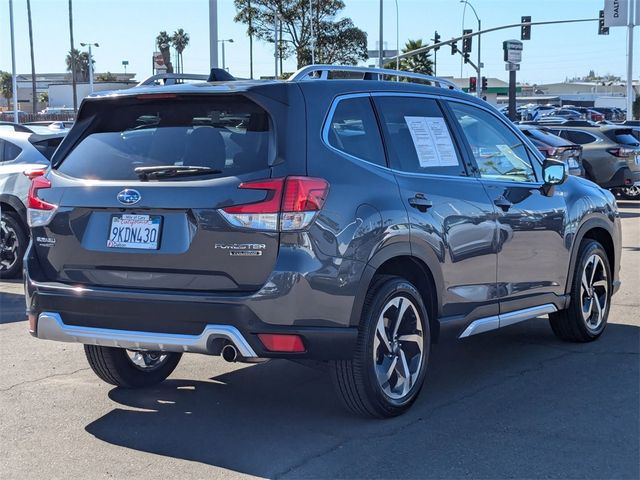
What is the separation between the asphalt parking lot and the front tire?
0.16m

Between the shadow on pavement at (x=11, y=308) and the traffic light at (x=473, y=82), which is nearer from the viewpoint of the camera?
the shadow on pavement at (x=11, y=308)

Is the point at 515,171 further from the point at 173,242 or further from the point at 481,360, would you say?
the point at 173,242

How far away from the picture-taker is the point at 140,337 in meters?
4.74

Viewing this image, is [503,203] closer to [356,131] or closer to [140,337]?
[356,131]

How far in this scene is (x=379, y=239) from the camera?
16.1ft

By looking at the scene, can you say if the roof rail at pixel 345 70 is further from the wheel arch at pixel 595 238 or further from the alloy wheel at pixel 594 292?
the alloy wheel at pixel 594 292

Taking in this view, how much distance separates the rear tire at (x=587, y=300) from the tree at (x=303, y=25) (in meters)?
60.9

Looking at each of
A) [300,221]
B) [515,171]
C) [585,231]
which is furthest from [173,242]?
[585,231]

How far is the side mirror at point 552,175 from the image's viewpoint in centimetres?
655

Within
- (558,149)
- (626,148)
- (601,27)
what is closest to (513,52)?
(626,148)

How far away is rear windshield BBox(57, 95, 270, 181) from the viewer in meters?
4.76

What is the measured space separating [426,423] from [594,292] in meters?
2.69

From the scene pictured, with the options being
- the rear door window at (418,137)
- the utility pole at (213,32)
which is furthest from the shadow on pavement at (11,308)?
the utility pole at (213,32)

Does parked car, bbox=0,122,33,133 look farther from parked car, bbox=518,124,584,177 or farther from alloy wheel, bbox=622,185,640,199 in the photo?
alloy wheel, bbox=622,185,640,199
